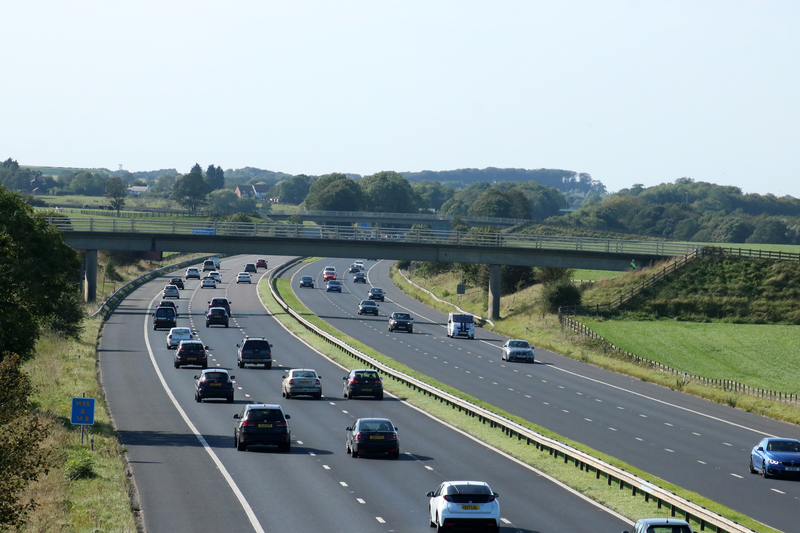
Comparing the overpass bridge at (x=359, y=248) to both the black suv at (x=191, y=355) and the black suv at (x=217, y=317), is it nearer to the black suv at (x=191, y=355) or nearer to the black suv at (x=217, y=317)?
the black suv at (x=217, y=317)

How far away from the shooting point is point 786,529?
79.2 feet

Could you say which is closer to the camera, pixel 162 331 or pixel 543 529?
pixel 543 529

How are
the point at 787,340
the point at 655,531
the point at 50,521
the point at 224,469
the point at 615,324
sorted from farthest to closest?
1. the point at 615,324
2. the point at 787,340
3. the point at 224,469
4. the point at 50,521
5. the point at 655,531

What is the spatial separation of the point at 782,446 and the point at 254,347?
107 feet

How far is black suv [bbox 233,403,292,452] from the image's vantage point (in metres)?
33.3

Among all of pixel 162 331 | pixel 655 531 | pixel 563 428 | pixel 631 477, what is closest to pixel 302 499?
pixel 631 477

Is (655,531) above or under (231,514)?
above

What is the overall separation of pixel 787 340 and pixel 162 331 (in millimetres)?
44593

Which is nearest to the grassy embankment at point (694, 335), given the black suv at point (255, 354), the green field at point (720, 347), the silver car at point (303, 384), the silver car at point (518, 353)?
the green field at point (720, 347)

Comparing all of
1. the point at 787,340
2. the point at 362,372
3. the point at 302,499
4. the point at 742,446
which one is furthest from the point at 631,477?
the point at 787,340

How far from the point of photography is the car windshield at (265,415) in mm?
33500

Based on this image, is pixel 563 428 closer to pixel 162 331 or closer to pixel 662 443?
pixel 662 443

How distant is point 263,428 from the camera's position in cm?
3334

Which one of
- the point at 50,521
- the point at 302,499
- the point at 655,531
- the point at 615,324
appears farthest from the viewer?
the point at 615,324
